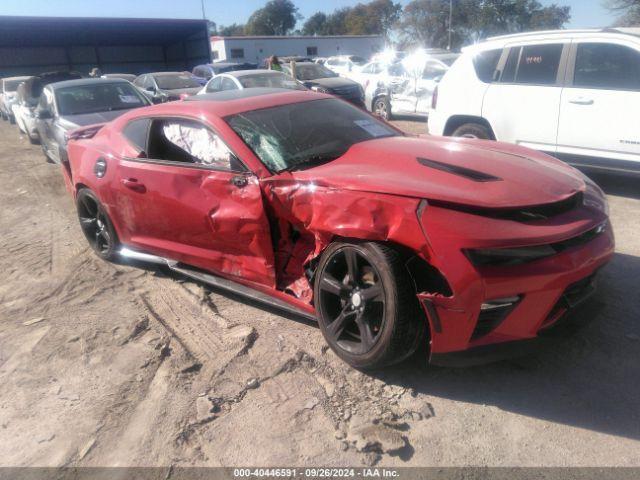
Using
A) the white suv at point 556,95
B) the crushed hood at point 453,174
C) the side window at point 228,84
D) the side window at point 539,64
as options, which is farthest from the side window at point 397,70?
the crushed hood at point 453,174

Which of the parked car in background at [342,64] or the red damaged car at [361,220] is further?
the parked car in background at [342,64]

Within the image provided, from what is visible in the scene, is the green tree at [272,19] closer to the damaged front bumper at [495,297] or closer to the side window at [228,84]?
the side window at [228,84]

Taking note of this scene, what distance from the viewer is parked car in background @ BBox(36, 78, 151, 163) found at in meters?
8.48

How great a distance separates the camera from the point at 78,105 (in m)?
8.95

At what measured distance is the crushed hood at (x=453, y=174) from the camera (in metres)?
2.62

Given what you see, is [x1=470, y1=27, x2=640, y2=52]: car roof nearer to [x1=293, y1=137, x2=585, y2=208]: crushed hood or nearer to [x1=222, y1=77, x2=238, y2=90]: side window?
[x1=293, y1=137, x2=585, y2=208]: crushed hood

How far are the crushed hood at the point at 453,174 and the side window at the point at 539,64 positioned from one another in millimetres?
2939

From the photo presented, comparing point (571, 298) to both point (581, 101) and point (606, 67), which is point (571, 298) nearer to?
point (581, 101)

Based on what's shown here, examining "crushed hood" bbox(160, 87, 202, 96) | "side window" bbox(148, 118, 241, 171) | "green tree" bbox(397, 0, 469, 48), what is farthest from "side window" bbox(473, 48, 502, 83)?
"green tree" bbox(397, 0, 469, 48)

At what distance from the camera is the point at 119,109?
358 inches

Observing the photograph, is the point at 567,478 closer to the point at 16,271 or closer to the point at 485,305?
the point at 485,305

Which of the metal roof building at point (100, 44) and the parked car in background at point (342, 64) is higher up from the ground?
the metal roof building at point (100, 44)

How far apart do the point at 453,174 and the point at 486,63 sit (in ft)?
14.4

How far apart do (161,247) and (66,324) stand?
0.88 m
